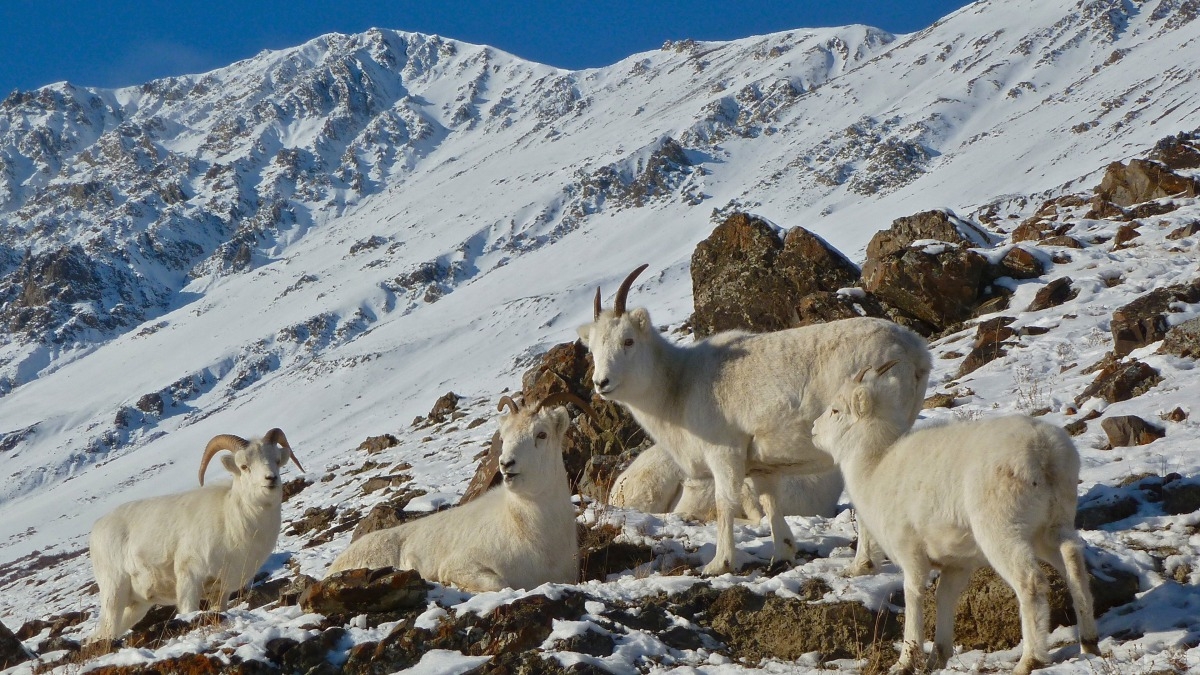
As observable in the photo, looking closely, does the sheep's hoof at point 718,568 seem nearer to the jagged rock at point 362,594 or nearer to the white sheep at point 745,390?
the white sheep at point 745,390

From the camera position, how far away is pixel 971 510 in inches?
263

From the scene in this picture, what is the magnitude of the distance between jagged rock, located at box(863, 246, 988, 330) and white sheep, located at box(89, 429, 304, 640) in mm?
12551

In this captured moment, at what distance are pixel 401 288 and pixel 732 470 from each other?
162m

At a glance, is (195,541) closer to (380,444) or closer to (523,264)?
(380,444)

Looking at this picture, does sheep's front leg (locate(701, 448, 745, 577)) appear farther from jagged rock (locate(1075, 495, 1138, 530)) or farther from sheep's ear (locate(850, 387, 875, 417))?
jagged rock (locate(1075, 495, 1138, 530))

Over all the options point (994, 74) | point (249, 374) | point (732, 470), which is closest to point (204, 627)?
point (732, 470)

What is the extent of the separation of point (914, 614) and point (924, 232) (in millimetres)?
18367

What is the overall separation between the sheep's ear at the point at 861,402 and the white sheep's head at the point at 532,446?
308 cm

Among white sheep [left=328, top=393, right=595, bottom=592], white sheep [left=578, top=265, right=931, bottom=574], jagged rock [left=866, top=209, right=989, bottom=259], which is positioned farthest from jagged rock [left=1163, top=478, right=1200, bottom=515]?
jagged rock [left=866, top=209, right=989, bottom=259]

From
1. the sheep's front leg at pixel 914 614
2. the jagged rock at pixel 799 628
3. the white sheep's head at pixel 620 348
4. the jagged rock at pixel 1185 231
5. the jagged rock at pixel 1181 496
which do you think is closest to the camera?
the sheep's front leg at pixel 914 614

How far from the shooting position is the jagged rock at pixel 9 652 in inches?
400

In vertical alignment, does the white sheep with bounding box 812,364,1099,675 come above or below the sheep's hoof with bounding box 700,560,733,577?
above

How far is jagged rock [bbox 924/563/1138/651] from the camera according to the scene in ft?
24.3

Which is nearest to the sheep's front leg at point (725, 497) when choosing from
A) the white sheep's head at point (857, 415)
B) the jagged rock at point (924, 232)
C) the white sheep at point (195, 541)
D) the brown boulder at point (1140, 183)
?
the white sheep's head at point (857, 415)
